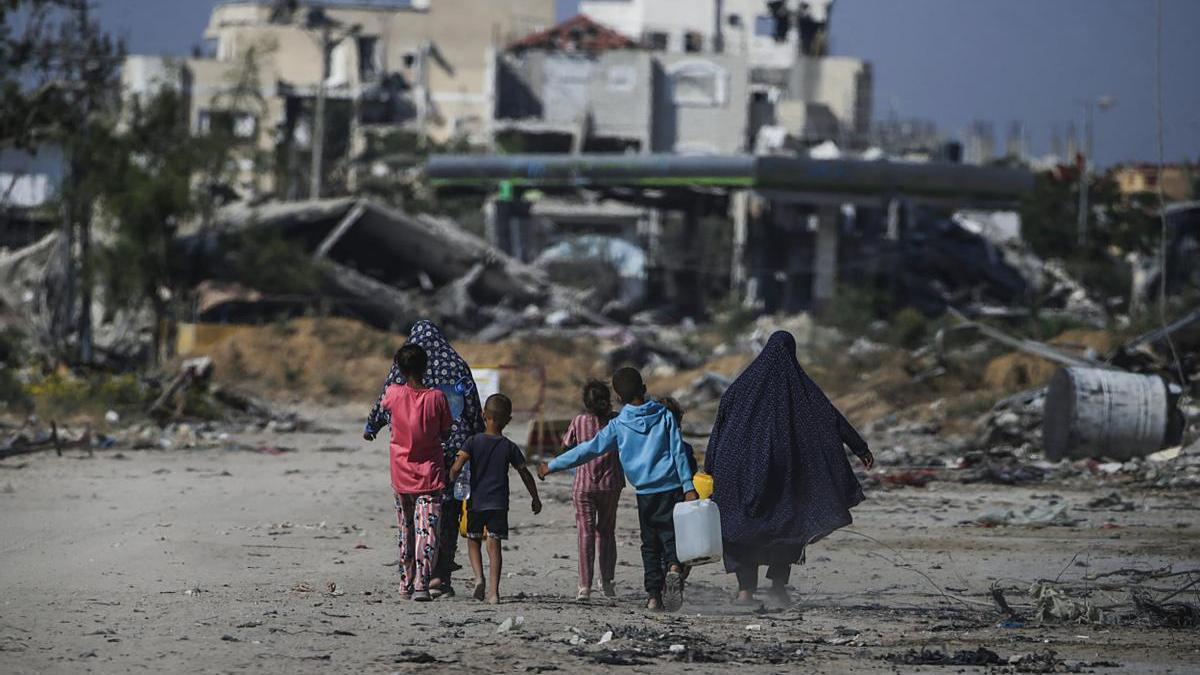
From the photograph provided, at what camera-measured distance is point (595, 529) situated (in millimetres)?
9273

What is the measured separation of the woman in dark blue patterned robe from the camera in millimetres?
9125

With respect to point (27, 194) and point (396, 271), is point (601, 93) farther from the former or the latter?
point (396, 271)

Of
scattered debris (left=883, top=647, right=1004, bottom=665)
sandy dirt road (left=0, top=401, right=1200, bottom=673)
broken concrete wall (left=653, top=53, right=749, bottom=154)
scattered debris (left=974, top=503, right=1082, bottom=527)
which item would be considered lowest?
scattered debris (left=974, top=503, right=1082, bottom=527)

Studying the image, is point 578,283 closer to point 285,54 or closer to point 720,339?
point 720,339

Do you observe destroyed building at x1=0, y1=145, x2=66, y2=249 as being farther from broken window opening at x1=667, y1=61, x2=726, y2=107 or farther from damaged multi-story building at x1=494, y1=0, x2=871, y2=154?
broken window opening at x1=667, y1=61, x2=726, y2=107

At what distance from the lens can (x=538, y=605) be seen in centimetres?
888

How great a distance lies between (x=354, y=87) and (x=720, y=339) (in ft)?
139

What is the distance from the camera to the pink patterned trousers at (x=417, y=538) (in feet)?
28.9

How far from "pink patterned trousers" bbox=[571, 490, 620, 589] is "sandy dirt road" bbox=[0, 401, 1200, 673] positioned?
7.9 inches

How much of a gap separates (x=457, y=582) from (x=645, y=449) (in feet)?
5.10

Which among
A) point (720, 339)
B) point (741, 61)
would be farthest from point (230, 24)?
point (720, 339)

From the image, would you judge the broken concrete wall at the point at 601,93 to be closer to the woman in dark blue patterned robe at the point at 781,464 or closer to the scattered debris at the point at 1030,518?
the scattered debris at the point at 1030,518

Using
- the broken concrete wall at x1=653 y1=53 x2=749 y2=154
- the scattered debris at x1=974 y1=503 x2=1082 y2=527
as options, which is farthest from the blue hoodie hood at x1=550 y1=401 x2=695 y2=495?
the broken concrete wall at x1=653 y1=53 x2=749 y2=154

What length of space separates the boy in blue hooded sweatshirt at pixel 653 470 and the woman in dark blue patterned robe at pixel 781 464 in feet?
0.99
